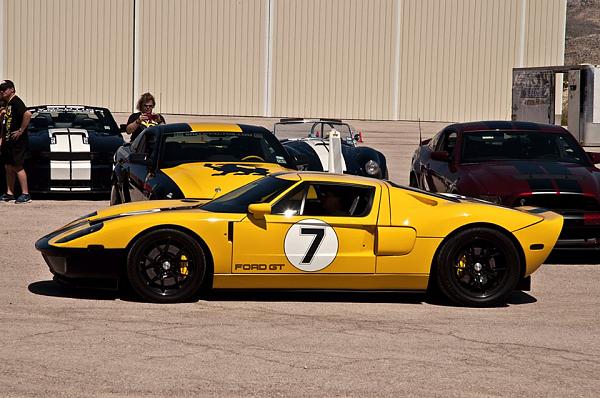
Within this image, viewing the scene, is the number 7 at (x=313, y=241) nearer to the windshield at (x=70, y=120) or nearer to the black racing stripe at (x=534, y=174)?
the black racing stripe at (x=534, y=174)

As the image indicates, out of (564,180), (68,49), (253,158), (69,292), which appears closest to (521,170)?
(564,180)

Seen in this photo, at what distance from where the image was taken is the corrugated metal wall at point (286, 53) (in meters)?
32.5

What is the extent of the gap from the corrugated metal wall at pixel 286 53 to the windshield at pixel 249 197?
24.5 m

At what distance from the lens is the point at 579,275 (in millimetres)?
10422

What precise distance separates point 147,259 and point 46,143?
296 inches

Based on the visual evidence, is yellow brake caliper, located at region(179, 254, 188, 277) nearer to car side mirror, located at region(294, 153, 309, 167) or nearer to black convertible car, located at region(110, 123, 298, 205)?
black convertible car, located at region(110, 123, 298, 205)

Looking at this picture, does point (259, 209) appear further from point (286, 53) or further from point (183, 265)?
point (286, 53)

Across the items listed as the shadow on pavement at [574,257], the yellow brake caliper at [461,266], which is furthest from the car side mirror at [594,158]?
the yellow brake caliper at [461,266]

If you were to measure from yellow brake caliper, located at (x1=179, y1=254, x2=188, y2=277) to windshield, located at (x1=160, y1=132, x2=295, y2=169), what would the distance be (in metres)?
3.41

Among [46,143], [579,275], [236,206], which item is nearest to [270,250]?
[236,206]

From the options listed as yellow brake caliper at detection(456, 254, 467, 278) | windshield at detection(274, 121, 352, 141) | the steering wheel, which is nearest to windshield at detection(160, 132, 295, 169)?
the steering wheel

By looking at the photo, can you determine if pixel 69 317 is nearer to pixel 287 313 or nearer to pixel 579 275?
pixel 287 313

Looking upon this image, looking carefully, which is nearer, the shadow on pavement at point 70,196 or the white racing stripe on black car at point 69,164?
the white racing stripe on black car at point 69,164

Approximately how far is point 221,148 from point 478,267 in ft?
13.8
